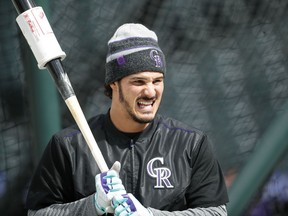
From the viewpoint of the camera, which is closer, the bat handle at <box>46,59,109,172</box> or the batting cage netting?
the bat handle at <box>46,59,109,172</box>

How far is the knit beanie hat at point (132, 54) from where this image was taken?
11.1ft

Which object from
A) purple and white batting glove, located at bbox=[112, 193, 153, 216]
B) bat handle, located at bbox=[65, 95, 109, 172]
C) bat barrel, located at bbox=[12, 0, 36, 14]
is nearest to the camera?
purple and white batting glove, located at bbox=[112, 193, 153, 216]

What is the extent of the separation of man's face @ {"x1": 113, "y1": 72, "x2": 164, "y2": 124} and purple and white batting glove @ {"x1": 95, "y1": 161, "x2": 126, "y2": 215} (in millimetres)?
201

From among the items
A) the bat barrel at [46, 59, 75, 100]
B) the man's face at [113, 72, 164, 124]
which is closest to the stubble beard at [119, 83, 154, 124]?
the man's face at [113, 72, 164, 124]

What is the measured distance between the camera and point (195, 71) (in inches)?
168

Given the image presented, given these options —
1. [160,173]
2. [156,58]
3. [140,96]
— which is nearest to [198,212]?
[160,173]

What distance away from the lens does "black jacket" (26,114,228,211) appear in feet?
11.1

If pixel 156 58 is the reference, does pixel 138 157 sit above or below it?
below

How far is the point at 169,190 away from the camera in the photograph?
11.1 ft

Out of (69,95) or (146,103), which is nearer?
(146,103)

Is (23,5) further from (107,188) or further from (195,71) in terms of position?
(195,71)

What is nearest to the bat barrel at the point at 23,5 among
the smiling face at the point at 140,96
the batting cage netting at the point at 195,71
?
the smiling face at the point at 140,96

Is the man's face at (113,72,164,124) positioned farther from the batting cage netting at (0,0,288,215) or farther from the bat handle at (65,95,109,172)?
the batting cage netting at (0,0,288,215)

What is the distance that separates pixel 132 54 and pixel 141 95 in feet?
0.50
